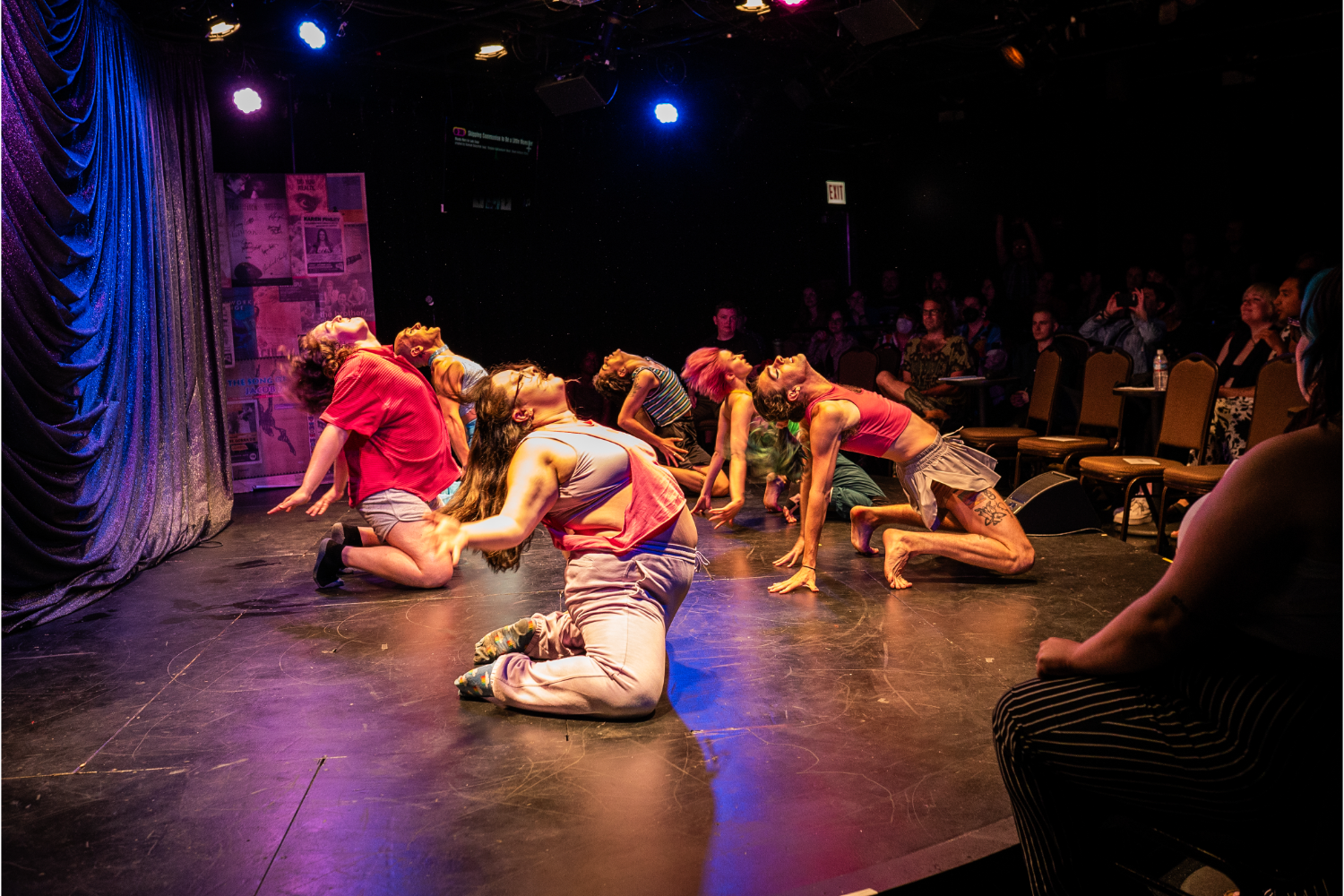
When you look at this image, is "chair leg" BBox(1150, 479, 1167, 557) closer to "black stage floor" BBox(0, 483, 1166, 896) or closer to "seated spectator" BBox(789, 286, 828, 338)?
"black stage floor" BBox(0, 483, 1166, 896)

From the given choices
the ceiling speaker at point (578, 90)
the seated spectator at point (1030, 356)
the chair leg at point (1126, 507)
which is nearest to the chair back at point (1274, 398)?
the chair leg at point (1126, 507)

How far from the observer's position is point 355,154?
28.9 feet

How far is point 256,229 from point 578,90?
10.2 feet

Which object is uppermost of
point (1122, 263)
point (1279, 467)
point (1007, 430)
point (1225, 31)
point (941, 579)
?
point (1225, 31)

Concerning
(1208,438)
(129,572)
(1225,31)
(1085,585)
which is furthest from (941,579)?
(1225,31)

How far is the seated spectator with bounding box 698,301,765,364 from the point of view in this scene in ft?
27.5

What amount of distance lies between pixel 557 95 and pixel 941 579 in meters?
6.05

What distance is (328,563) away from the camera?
185 inches

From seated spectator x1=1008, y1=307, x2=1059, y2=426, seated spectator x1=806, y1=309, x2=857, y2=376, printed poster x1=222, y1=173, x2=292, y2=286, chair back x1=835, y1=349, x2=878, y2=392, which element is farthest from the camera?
seated spectator x1=806, y1=309, x2=857, y2=376

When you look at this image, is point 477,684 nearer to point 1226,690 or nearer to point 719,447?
point 1226,690

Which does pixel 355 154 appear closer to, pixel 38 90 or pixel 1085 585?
pixel 38 90

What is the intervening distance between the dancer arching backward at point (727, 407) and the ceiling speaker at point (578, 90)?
3.36 m

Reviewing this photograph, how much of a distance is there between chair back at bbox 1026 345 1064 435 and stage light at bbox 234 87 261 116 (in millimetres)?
6673

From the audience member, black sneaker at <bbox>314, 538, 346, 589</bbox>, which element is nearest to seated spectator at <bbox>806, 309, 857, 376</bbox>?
the audience member
